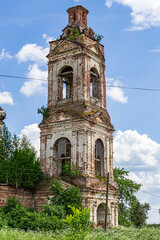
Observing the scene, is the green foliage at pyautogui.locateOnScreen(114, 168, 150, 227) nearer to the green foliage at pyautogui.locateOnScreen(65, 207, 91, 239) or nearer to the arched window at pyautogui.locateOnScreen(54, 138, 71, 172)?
the arched window at pyautogui.locateOnScreen(54, 138, 71, 172)

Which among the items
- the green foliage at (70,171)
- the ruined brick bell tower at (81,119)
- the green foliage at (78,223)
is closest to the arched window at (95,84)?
the ruined brick bell tower at (81,119)

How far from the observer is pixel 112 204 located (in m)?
26.2

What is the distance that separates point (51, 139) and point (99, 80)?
6.51m

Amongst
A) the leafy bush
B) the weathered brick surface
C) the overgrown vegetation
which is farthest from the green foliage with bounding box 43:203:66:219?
the weathered brick surface

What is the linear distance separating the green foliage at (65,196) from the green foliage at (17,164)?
2712mm

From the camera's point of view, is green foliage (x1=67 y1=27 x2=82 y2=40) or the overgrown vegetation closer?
the overgrown vegetation

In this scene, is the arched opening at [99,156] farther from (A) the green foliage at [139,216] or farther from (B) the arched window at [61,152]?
(A) the green foliage at [139,216]

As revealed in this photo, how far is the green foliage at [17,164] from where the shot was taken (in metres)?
24.2

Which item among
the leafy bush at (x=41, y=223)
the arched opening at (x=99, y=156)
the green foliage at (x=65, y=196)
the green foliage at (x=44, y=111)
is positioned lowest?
the leafy bush at (x=41, y=223)

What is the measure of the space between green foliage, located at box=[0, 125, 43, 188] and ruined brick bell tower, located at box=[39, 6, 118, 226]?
1.12 metres

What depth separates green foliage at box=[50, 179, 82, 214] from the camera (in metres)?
22.3

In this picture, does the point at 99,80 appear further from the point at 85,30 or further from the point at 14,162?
the point at 14,162

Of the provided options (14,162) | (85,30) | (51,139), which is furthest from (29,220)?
(85,30)

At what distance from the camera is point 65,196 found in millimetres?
22516
